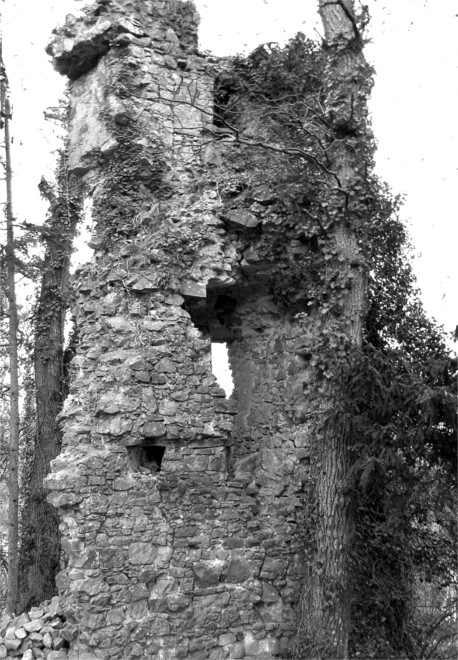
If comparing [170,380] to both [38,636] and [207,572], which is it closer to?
[207,572]

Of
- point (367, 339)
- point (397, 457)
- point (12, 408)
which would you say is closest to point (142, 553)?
point (397, 457)

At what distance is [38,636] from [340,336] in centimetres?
440

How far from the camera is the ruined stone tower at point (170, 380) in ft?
21.1

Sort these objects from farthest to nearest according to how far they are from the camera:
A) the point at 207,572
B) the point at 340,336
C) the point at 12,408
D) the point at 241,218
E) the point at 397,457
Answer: the point at 12,408, the point at 241,218, the point at 340,336, the point at 207,572, the point at 397,457

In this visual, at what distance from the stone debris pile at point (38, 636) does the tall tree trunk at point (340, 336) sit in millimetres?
2359

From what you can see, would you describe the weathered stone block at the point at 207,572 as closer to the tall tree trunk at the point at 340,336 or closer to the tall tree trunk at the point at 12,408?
the tall tree trunk at the point at 340,336

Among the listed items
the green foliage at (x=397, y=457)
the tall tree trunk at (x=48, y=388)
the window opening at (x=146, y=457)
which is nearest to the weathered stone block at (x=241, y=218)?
the green foliage at (x=397, y=457)

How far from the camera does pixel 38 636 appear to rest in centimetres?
648

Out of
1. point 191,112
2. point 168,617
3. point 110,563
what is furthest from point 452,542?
point 191,112

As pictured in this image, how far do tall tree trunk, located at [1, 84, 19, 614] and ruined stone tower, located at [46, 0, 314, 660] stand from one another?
167 centimetres

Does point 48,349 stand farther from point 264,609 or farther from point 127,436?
point 264,609

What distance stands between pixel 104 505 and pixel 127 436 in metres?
0.72

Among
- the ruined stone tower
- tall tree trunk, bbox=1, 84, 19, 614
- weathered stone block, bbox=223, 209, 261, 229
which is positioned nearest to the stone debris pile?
the ruined stone tower

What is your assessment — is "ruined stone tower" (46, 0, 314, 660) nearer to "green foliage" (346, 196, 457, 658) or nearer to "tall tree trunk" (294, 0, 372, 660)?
"tall tree trunk" (294, 0, 372, 660)
